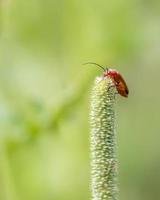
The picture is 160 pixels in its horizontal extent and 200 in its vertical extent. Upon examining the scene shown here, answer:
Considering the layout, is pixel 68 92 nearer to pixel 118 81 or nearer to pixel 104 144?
pixel 118 81

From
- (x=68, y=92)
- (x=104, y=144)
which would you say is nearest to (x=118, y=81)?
(x=104, y=144)

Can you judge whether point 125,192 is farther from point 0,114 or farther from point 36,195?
point 0,114

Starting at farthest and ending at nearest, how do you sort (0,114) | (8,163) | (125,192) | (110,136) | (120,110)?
(120,110) < (125,192) < (8,163) < (0,114) < (110,136)

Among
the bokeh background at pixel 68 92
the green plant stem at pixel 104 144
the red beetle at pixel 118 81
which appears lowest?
the green plant stem at pixel 104 144

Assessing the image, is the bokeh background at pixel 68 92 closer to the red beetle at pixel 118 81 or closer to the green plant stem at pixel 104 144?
the red beetle at pixel 118 81

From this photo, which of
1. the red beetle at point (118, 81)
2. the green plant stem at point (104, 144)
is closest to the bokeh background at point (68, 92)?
the red beetle at point (118, 81)

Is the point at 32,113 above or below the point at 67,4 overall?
below

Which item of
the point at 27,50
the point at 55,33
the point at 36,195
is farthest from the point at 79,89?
the point at 55,33
